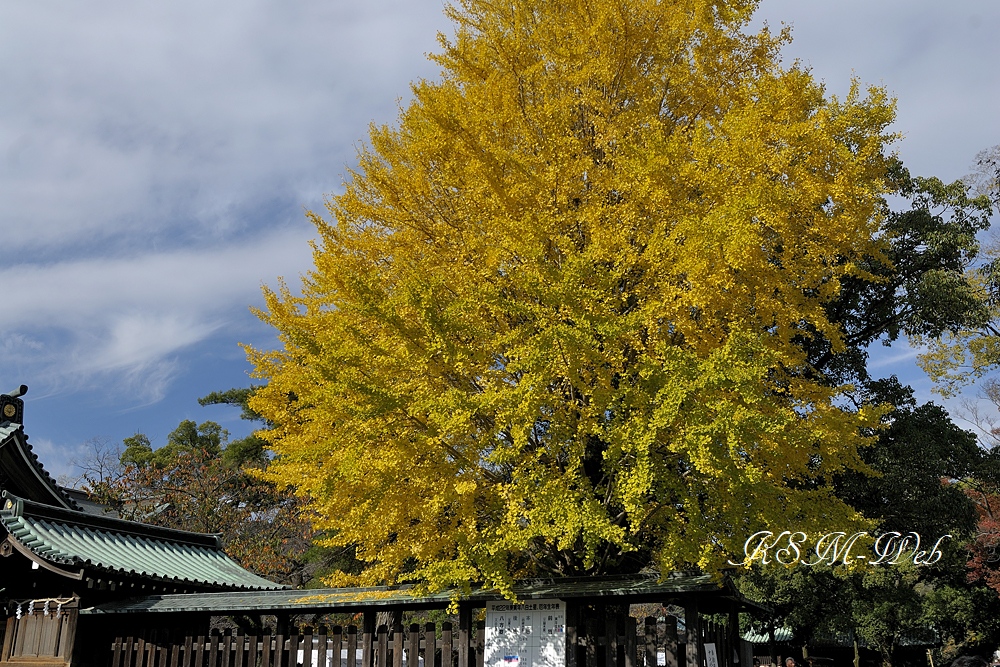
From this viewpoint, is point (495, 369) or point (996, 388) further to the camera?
point (996, 388)

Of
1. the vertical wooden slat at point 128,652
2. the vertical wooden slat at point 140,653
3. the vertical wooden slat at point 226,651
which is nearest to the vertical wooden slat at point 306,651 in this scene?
the vertical wooden slat at point 226,651

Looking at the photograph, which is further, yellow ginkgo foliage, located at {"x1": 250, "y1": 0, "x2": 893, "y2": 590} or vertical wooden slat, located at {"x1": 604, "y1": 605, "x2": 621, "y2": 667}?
vertical wooden slat, located at {"x1": 604, "y1": 605, "x2": 621, "y2": 667}

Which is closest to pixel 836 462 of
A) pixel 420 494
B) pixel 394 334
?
pixel 420 494

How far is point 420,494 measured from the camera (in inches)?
305

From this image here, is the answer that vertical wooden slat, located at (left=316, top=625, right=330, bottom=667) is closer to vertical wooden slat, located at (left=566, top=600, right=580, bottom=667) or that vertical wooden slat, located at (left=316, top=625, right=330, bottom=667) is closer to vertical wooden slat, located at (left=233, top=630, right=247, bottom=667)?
vertical wooden slat, located at (left=233, top=630, right=247, bottom=667)

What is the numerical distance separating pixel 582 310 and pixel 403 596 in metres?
4.32

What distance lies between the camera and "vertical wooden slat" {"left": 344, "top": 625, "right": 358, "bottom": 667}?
9.21 meters

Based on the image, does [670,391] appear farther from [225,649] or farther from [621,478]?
[225,649]

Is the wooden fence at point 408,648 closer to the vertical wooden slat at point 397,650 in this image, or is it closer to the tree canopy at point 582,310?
the vertical wooden slat at point 397,650

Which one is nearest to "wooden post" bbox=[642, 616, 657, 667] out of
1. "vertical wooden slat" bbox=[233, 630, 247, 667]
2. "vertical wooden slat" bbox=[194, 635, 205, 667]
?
"vertical wooden slat" bbox=[233, 630, 247, 667]

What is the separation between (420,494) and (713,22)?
7.92 meters

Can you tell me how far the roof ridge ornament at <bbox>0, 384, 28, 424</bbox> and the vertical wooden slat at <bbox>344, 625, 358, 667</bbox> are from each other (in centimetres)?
903

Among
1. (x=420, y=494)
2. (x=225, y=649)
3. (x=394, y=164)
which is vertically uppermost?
(x=394, y=164)

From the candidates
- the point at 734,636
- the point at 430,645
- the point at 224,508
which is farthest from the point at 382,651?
the point at 224,508
